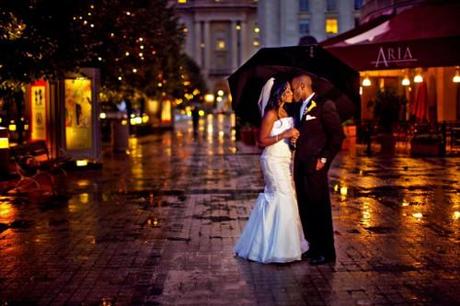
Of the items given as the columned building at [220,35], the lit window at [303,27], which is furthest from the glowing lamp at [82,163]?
the columned building at [220,35]

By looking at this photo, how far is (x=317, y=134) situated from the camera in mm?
8508

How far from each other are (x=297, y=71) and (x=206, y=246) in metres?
2.39

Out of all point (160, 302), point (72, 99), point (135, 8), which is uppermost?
point (135, 8)

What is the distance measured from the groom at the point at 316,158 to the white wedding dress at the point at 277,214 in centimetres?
14

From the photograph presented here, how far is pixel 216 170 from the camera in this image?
20641 millimetres

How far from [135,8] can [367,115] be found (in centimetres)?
1395

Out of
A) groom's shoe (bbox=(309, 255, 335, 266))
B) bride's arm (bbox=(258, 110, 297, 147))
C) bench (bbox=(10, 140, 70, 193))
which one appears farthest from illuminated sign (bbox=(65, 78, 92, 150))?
groom's shoe (bbox=(309, 255, 335, 266))

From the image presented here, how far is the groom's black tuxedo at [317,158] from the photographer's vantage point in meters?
8.43

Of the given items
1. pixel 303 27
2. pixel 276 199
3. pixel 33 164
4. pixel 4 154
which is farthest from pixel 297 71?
pixel 303 27

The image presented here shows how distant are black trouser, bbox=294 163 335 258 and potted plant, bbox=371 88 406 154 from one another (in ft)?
55.3

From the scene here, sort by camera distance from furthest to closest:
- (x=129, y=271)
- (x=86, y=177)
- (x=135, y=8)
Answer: (x=135, y=8), (x=86, y=177), (x=129, y=271)

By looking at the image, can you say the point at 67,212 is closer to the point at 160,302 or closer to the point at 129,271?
the point at 129,271

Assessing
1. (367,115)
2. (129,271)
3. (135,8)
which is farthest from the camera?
(367,115)

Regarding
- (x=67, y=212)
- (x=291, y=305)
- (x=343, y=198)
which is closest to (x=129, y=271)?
(x=291, y=305)
